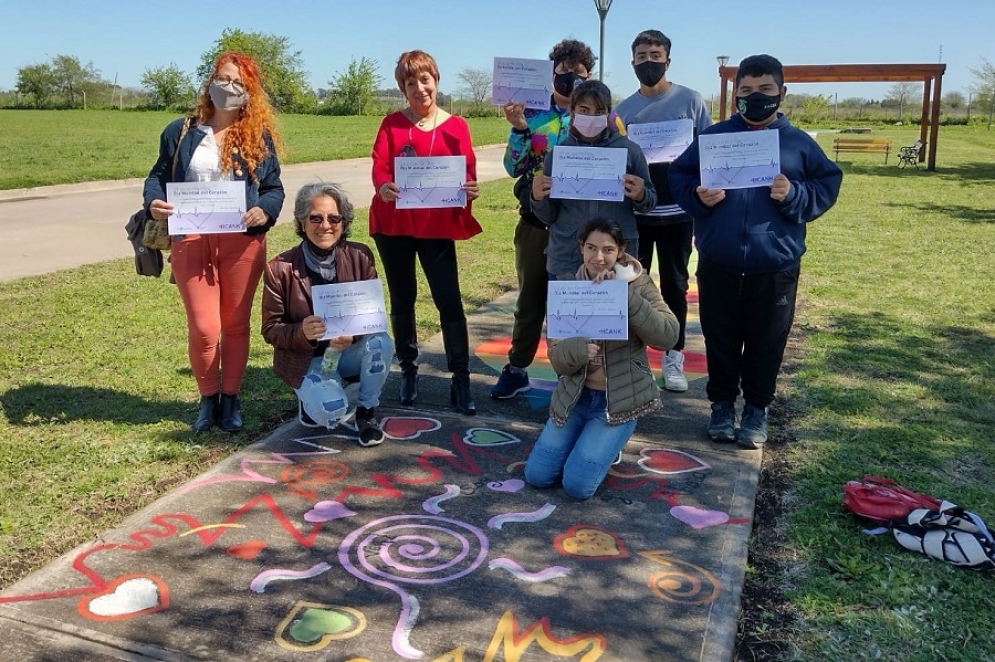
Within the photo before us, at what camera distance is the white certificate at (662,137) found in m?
4.42

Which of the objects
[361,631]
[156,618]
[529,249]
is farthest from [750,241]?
[156,618]

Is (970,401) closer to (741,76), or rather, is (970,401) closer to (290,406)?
(741,76)

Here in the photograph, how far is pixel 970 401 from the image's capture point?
192 inches

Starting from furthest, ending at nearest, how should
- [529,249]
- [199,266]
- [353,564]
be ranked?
1. [529,249]
2. [199,266]
3. [353,564]

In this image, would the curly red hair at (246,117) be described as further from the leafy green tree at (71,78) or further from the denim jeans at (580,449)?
the leafy green tree at (71,78)

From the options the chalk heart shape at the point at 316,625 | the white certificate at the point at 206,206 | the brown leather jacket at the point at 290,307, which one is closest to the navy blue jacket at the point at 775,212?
the brown leather jacket at the point at 290,307

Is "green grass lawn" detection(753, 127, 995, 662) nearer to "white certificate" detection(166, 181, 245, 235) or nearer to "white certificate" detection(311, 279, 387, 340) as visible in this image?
"white certificate" detection(311, 279, 387, 340)

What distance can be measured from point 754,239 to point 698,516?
4.23 ft

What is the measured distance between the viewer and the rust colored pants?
4.18 metres

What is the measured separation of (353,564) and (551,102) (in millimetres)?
2489

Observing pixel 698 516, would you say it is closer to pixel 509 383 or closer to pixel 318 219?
pixel 509 383

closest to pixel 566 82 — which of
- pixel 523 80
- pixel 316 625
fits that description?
pixel 523 80

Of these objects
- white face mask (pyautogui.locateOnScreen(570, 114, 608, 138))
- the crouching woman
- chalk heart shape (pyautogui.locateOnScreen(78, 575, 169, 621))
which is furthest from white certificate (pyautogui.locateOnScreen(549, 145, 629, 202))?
chalk heart shape (pyautogui.locateOnScreen(78, 575, 169, 621))

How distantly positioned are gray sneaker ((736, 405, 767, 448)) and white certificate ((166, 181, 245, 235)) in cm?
261
